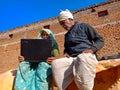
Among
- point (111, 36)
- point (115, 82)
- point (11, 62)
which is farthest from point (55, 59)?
point (11, 62)

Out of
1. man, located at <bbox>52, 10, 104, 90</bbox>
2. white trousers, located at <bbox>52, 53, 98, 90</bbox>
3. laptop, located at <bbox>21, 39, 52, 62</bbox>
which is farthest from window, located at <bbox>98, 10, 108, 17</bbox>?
white trousers, located at <bbox>52, 53, 98, 90</bbox>

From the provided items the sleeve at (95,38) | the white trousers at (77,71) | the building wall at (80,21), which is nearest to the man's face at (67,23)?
the sleeve at (95,38)

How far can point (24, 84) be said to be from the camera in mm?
3404

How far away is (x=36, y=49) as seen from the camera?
357 cm

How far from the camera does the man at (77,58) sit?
296 centimetres

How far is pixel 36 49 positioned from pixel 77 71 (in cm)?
81

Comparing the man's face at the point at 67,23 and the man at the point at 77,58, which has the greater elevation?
the man's face at the point at 67,23

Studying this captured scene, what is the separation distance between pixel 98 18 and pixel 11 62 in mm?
6839

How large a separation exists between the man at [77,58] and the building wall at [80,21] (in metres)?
10.4

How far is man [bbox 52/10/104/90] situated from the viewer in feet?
9.71

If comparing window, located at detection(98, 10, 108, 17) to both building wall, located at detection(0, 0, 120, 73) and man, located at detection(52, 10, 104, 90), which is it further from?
man, located at detection(52, 10, 104, 90)

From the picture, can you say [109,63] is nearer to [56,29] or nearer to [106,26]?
[106,26]

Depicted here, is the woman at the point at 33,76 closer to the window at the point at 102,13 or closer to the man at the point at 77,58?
the man at the point at 77,58

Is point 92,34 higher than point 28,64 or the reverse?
higher
